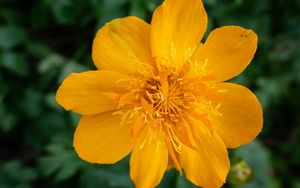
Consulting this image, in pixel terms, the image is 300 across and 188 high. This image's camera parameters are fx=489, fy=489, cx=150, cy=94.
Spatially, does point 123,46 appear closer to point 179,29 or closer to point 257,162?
point 179,29

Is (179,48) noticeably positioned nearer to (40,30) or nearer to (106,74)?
(106,74)

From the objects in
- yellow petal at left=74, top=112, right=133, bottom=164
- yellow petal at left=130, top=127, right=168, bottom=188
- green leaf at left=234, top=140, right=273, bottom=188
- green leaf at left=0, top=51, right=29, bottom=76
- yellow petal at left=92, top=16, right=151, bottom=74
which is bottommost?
green leaf at left=234, top=140, right=273, bottom=188

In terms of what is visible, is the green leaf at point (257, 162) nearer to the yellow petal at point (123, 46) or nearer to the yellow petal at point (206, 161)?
the yellow petal at point (206, 161)

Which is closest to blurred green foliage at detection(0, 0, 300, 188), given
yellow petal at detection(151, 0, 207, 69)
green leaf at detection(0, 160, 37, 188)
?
green leaf at detection(0, 160, 37, 188)

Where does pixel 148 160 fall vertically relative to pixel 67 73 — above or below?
above

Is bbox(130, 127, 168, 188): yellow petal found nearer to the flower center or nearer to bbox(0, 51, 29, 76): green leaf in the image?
the flower center

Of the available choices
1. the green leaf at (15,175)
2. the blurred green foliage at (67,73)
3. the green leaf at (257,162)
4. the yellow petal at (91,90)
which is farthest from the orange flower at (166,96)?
the green leaf at (15,175)

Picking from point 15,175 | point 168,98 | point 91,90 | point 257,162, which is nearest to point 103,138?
point 91,90
